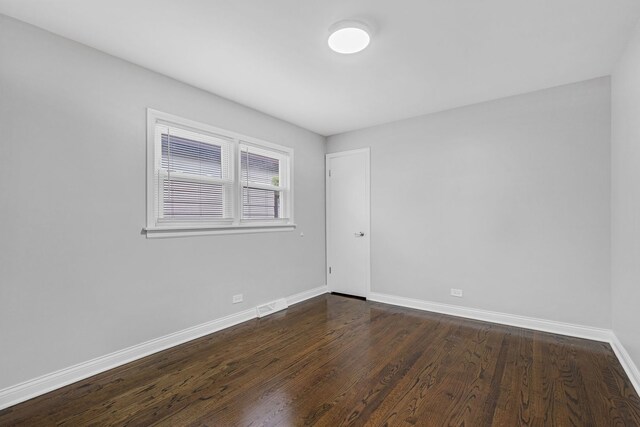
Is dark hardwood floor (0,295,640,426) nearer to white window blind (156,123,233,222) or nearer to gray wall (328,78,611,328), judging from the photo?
gray wall (328,78,611,328)

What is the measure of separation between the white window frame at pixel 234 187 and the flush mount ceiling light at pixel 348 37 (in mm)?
1694

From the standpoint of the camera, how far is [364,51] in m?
2.50

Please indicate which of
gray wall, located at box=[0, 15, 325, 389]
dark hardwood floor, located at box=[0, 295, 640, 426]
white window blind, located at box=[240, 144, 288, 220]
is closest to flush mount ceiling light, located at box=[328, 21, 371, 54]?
gray wall, located at box=[0, 15, 325, 389]

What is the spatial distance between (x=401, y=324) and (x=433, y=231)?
130 cm

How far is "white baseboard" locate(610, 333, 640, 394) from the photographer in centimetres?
214

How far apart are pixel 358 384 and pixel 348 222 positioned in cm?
280

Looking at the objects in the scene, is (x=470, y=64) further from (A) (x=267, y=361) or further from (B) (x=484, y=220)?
(A) (x=267, y=361)

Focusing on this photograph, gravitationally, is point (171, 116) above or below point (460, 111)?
below

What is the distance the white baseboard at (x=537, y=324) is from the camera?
2379mm

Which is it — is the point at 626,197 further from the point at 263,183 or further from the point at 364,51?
the point at 263,183

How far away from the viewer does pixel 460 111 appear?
375 centimetres

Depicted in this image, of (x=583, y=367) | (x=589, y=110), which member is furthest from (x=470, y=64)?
(x=583, y=367)

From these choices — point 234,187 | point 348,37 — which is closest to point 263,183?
point 234,187

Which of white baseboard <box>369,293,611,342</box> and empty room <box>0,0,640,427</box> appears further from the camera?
white baseboard <box>369,293,611,342</box>
